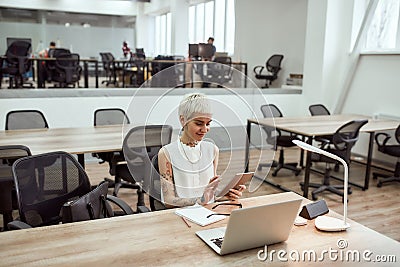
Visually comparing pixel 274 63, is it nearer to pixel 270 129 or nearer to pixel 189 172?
pixel 270 129

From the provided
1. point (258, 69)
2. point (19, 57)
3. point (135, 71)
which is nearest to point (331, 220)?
point (19, 57)

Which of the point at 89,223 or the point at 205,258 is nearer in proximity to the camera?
the point at 205,258

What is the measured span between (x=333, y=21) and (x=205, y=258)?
5.55 meters

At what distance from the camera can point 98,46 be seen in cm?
1570

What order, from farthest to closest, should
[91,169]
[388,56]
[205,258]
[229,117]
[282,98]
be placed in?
[282,98] < [388,56] < [91,169] < [229,117] < [205,258]

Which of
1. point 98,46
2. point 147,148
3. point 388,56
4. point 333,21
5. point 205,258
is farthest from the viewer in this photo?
point 98,46

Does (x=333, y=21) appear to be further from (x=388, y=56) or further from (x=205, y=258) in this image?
(x=205, y=258)

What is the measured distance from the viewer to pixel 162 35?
1623 centimetres

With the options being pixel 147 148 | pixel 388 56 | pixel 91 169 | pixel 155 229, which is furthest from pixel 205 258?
pixel 388 56

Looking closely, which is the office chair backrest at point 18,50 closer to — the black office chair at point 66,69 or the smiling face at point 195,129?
the black office chair at point 66,69

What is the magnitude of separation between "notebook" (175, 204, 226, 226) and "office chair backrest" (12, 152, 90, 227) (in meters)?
0.72

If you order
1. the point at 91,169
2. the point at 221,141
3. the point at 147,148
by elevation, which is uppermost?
the point at 221,141

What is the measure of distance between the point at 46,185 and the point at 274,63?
7.78 metres

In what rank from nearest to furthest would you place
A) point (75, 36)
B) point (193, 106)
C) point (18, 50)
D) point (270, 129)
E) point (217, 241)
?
point (217, 241)
point (193, 106)
point (270, 129)
point (18, 50)
point (75, 36)
